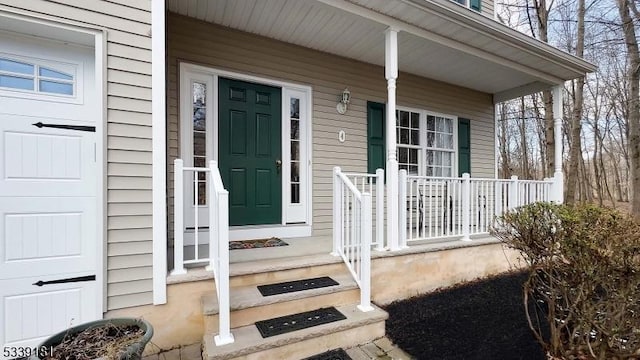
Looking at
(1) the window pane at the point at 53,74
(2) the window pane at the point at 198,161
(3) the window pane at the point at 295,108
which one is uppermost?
(3) the window pane at the point at 295,108

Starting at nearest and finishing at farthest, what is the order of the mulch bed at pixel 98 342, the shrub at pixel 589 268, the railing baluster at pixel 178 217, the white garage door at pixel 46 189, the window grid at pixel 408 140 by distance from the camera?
1. the mulch bed at pixel 98 342
2. the shrub at pixel 589 268
3. the white garage door at pixel 46 189
4. the railing baluster at pixel 178 217
5. the window grid at pixel 408 140

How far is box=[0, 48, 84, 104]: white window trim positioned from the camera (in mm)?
2205

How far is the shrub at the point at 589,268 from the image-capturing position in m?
1.80

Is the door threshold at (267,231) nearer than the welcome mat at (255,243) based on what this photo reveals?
No

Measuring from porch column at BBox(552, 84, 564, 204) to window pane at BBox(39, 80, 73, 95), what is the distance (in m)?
6.01

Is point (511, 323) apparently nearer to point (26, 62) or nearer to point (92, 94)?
point (92, 94)

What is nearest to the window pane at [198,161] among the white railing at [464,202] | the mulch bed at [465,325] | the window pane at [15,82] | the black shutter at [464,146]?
the window pane at [15,82]

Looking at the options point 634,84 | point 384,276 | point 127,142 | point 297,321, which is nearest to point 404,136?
point 384,276

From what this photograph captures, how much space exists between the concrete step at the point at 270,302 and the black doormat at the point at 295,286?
0.17 feet

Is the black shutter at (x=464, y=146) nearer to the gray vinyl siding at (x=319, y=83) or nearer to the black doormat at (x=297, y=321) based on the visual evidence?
the gray vinyl siding at (x=319, y=83)

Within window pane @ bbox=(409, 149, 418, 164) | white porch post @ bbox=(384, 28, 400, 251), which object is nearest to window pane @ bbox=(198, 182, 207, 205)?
white porch post @ bbox=(384, 28, 400, 251)

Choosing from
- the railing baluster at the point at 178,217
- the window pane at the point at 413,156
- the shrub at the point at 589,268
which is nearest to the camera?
the shrub at the point at 589,268

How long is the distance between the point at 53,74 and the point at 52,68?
4cm

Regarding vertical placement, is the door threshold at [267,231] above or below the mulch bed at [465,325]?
above
